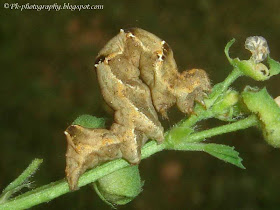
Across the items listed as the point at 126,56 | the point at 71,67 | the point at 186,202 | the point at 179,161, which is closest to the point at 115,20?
the point at 71,67

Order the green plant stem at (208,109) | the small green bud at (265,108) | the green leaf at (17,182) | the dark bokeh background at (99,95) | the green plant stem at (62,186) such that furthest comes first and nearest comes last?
the dark bokeh background at (99,95)
the green leaf at (17,182)
the green plant stem at (62,186)
the green plant stem at (208,109)
the small green bud at (265,108)

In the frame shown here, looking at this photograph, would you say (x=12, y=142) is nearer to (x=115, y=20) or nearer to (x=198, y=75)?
(x=115, y=20)

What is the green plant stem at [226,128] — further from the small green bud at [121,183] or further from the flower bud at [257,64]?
the small green bud at [121,183]

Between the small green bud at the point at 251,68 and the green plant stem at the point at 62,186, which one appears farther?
the green plant stem at the point at 62,186

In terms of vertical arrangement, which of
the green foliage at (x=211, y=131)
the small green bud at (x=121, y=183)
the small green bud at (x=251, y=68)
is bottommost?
the small green bud at (x=121, y=183)

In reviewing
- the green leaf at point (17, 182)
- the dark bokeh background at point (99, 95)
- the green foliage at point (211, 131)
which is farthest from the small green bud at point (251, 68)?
the dark bokeh background at point (99, 95)

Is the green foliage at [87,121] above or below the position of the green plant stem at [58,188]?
above

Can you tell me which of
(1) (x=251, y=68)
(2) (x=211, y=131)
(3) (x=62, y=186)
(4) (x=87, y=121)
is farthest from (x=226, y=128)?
(3) (x=62, y=186)
